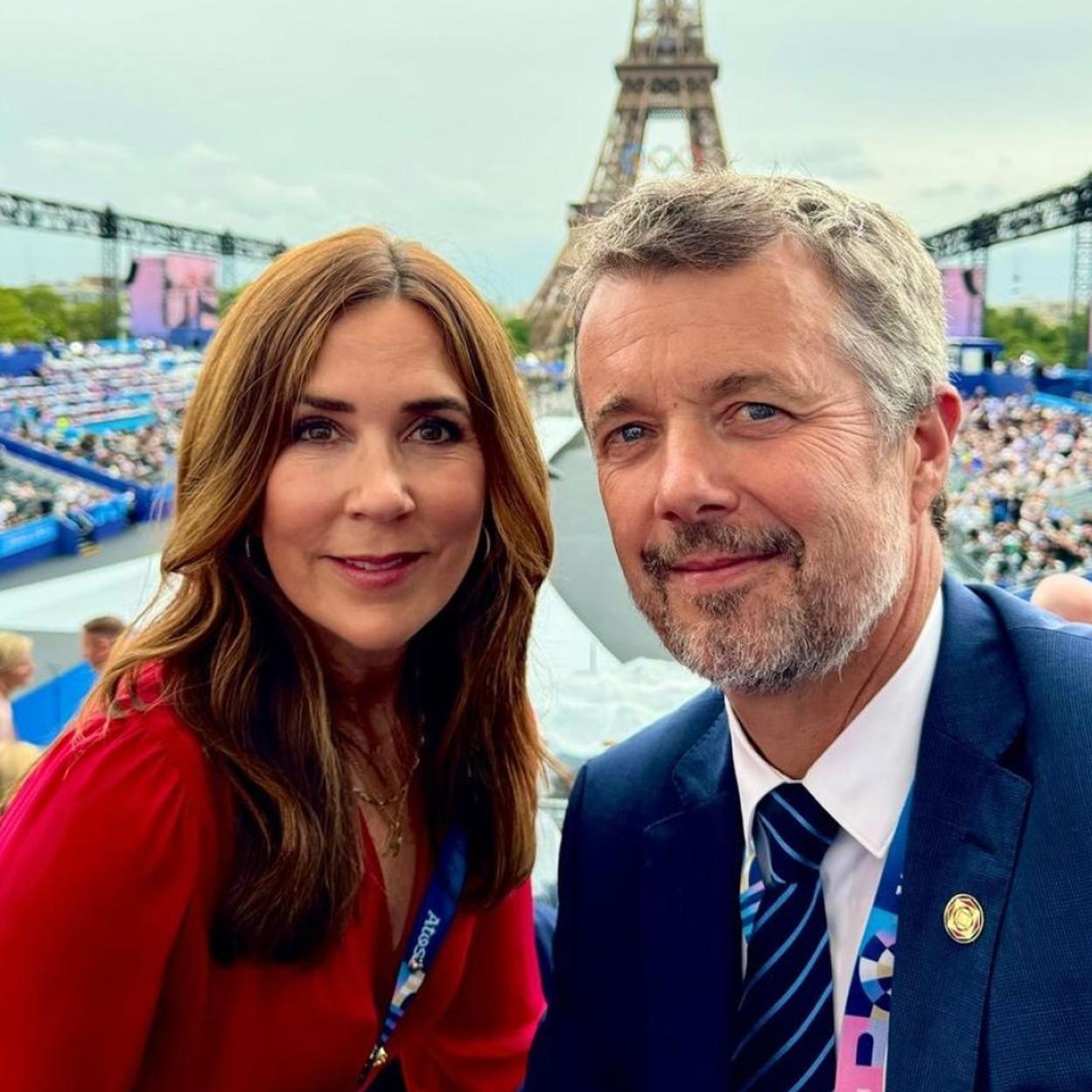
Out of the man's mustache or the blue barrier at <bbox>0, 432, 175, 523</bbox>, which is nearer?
the man's mustache

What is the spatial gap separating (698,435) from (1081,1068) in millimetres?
674

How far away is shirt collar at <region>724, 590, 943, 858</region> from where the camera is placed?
3.87 ft

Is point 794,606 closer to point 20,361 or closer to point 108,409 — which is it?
point 108,409

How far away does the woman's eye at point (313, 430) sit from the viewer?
1.51m

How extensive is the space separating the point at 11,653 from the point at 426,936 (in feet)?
11.8

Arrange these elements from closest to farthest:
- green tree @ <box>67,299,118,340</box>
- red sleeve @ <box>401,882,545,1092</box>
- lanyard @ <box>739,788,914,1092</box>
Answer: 1. lanyard @ <box>739,788,914,1092</box>
2. red sleeve @ <box>401,882,545,1092</box>
3. green tree @ <box>67,299,118,340</box>

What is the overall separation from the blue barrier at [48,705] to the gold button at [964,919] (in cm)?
562

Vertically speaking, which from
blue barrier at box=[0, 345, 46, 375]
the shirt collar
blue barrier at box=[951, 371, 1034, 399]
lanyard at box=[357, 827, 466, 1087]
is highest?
blue barrier at box=[0, 345, 46, 375]

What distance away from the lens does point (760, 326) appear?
3.84 feet

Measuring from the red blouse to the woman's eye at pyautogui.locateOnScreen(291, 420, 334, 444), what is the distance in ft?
1.34

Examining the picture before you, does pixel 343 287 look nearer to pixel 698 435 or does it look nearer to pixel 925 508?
pixel 698 435

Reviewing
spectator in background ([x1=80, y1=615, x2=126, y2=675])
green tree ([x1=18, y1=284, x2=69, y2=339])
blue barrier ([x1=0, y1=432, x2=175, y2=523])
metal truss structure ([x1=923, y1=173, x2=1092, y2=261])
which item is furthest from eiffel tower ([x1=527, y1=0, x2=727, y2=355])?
spectator in background ([x1=80, y1=615, x2=126, y2=675])

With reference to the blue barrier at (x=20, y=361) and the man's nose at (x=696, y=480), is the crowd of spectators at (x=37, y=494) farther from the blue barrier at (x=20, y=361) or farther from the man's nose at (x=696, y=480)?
the man's nose at (x=696, y=480)

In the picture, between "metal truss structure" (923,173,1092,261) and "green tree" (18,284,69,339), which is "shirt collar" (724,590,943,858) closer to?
"metal truss structure" (923,173,1092,261)
